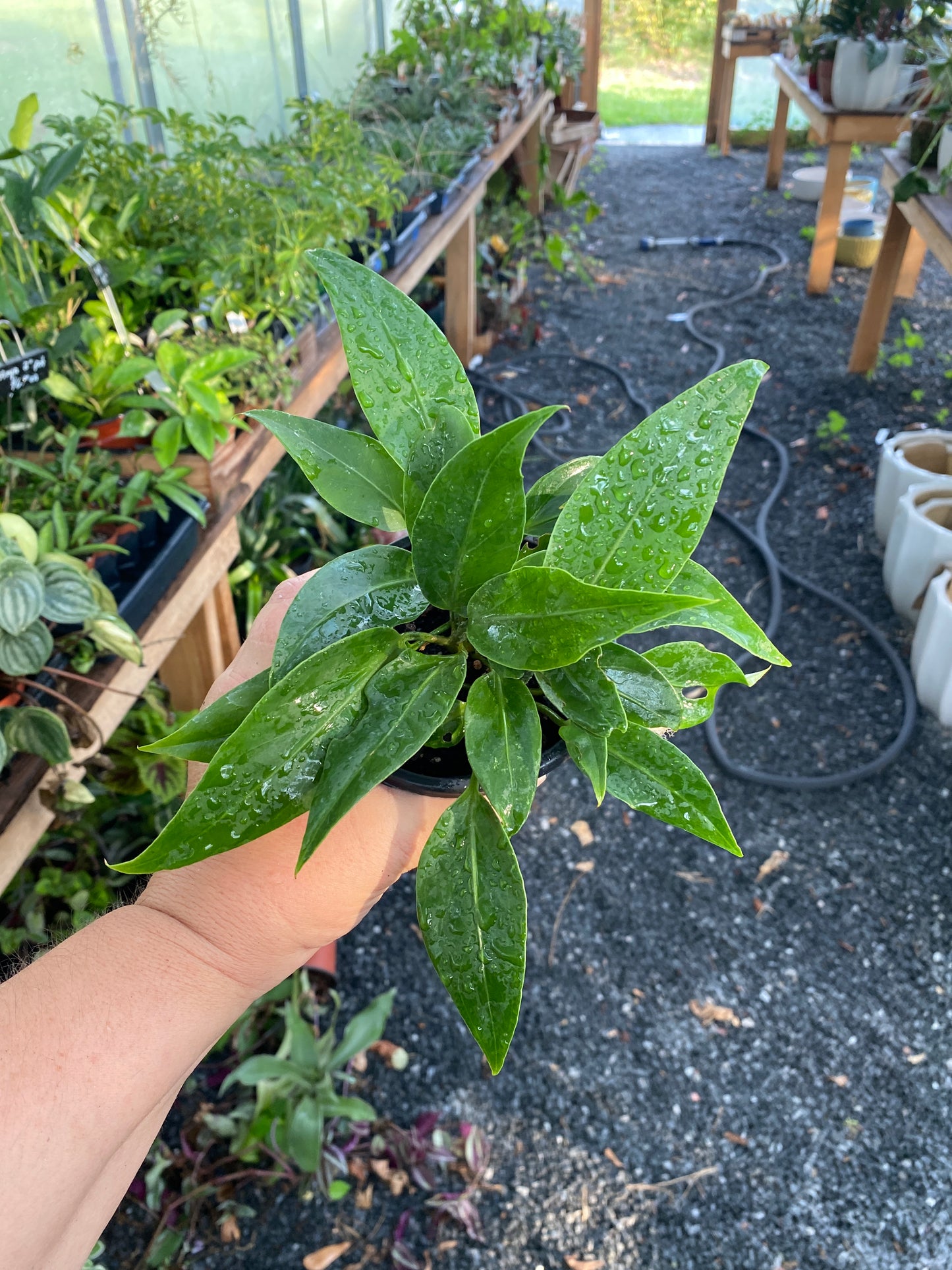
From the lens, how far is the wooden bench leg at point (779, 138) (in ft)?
17.2

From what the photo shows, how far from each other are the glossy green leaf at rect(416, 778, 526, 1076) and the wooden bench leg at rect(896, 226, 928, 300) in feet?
13.6

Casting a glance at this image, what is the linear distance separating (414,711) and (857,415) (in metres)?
3.15

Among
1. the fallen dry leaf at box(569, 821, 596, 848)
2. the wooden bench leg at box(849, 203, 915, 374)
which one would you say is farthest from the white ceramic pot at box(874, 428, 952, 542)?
the fallen dry leaf at box(569, 821, 596, 848)

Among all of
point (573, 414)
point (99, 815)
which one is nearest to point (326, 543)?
point (99, 815)

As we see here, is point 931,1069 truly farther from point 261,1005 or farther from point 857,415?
point 857,415

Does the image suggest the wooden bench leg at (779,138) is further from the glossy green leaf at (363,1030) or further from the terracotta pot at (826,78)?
the glossy green leaf at (363,1030)

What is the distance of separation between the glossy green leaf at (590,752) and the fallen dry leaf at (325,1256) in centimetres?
115

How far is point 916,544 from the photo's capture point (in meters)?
2.20

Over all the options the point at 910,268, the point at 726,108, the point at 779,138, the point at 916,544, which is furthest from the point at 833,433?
the point at 726,108

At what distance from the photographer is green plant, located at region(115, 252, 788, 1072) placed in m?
0.47

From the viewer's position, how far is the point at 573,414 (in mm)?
3318

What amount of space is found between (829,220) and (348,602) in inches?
160

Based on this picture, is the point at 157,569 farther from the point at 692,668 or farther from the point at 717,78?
the point at 717,78

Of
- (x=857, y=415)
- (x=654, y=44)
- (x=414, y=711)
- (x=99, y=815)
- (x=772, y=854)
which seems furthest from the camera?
(x=654, y=44)
